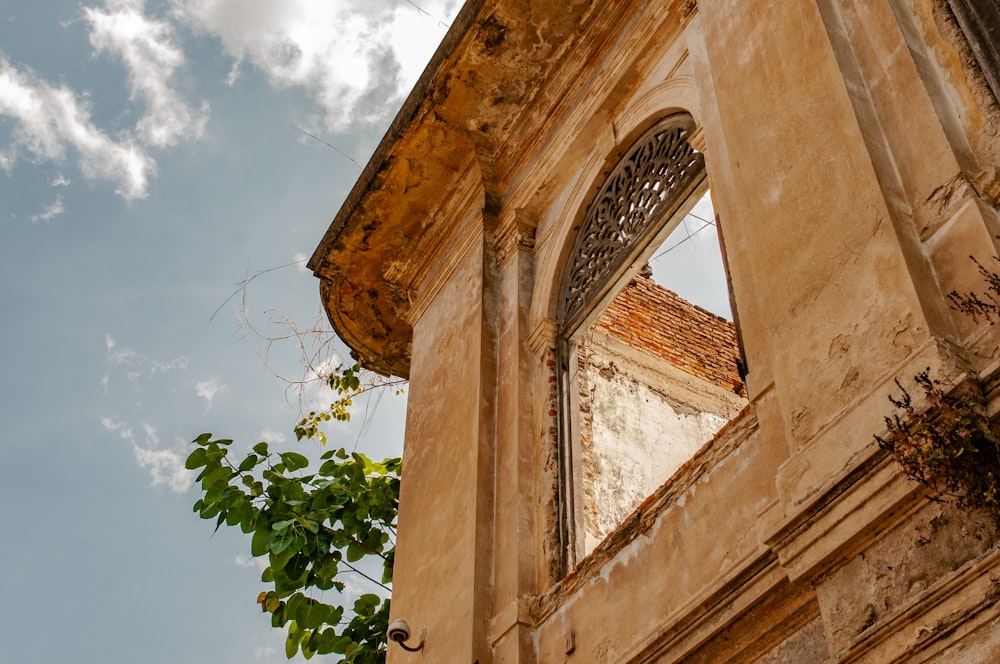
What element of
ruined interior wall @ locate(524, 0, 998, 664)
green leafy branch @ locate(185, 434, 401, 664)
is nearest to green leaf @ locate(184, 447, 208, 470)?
green leafy branch @ locate(185, 434, 401, 664)

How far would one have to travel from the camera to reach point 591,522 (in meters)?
6.96

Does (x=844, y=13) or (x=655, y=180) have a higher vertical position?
(x=655, y=180)

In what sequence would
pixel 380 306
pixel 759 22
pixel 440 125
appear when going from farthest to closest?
pixel 380 306 → pixel 440 125 → pixel 759 22

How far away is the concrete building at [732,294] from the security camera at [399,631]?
165 millimetres

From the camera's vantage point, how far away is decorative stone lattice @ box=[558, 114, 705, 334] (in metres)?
6.58

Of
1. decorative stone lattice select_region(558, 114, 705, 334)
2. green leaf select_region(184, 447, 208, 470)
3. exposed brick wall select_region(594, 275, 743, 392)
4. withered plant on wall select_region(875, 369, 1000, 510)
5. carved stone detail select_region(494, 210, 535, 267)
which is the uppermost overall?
exposed brick wall select_region(594, 275, 743, 392)

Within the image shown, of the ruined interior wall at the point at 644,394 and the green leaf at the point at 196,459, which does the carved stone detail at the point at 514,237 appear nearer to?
the ruined interior wall at the point at 644,394

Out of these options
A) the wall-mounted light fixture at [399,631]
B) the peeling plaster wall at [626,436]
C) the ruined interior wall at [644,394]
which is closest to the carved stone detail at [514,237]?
the ruined interior wall at [644,394]

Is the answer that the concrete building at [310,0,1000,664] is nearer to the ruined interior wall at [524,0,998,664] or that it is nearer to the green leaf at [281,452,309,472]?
the ruined interior wall at [524,0,998,664]

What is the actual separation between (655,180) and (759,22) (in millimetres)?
1471

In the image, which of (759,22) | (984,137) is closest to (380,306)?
(759,22)

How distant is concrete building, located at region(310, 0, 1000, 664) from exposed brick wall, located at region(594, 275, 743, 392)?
80 centimetres

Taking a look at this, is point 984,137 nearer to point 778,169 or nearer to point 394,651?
point 778,169

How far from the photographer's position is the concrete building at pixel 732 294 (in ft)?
12.4
